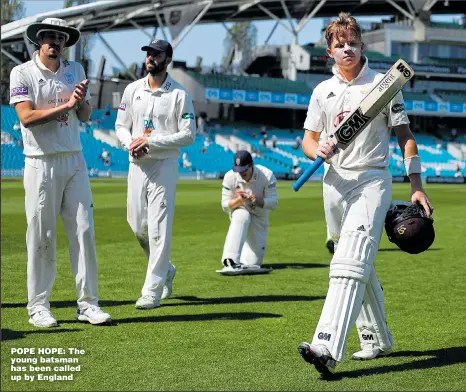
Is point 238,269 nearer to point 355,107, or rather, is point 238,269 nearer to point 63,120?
point 63,120

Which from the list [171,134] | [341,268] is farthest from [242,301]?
[341,268]

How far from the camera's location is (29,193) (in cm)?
804

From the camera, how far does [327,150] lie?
642 centimetres

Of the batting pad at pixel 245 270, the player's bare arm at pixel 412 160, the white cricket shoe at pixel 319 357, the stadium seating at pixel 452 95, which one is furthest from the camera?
the stadium seating at pixel 452 95

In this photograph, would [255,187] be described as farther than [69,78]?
Yes

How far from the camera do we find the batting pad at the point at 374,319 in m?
6.79

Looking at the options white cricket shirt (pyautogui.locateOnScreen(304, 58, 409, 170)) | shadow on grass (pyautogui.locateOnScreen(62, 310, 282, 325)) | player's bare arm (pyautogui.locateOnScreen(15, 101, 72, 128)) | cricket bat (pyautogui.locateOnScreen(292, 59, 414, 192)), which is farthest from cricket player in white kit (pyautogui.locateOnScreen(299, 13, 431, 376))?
player's bare arm (pyautogui.locateOnScreen(15, 101, 72, 128))

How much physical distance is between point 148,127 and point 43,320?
2374 millimetres

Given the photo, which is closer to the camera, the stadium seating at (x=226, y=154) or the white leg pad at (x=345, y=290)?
the white leg pad at (x=345, y=290)

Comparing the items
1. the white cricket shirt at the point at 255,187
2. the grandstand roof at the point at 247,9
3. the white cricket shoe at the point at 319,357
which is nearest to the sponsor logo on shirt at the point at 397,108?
the white cricket shoe at the point at 319,357

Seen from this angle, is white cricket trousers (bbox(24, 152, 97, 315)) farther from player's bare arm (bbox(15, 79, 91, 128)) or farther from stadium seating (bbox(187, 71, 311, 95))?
stadium seating (bbox(187, 71, 311, 95))

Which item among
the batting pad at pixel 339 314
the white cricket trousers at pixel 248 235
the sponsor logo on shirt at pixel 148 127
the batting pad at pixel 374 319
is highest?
the sponsor logo on shirt at pixel 148 127

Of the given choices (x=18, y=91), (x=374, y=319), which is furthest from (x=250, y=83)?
(x=374, y=319)

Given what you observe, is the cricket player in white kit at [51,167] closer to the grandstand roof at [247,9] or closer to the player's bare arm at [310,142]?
the player's bare arm at [310,142]
